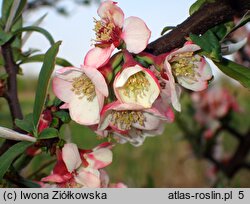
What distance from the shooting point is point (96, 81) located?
51 cm

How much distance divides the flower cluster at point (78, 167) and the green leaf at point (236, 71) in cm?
21

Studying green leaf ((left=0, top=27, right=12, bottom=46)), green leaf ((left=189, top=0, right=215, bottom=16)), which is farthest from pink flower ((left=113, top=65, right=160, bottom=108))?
green leaf ((left=0, top=27, right=12, bottom=46))

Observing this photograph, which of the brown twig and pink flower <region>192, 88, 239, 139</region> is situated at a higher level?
the brown twig

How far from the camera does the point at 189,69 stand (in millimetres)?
575

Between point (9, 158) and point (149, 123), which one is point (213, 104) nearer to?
point (149, 123)

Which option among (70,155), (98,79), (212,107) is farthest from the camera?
(212,107)

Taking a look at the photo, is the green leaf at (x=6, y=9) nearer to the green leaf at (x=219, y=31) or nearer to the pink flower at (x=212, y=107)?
the green leaf at (x=219, y=31)

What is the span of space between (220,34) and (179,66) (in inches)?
2.6

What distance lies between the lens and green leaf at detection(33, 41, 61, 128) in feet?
1.71

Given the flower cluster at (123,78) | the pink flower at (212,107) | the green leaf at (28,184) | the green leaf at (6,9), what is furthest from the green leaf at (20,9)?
the pink flower at (212,107)

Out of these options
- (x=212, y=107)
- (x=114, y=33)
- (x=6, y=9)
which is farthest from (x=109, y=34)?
(x=212, y=107)

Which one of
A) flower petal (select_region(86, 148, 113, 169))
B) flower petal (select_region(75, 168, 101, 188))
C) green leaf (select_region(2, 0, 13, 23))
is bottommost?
flower petal (select_region(75, 168, 101, 188))

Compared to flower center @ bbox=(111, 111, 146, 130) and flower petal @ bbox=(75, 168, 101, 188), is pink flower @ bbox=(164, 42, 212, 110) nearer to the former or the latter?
flower center @ bbox=(111, 111, 146, 130)

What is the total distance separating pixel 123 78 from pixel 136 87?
0.04 m
